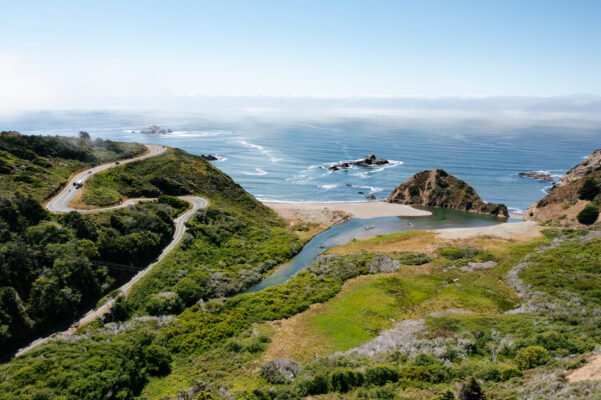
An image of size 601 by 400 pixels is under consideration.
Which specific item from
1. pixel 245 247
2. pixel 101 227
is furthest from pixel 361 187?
pixel 101 227

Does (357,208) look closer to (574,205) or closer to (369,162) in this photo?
(574,205)

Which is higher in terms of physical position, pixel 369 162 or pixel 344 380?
pixel 369 162

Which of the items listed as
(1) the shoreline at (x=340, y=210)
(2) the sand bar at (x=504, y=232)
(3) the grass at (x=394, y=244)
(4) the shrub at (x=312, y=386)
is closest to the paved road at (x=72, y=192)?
(1) the shoreline at (x=340, y=210)

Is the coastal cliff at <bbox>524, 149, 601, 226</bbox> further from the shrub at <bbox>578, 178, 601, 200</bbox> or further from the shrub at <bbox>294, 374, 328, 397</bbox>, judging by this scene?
the shrub at <bbox>294, 374, 328, 397</bbox>

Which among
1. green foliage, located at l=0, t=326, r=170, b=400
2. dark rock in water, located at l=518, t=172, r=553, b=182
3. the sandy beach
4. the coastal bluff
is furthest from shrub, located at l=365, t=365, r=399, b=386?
dark rock in water, located at l=518, t=172, r=553, b=182

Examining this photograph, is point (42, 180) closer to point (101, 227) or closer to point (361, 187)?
point (101, 227)

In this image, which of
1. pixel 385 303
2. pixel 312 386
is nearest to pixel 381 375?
pixel 312 386

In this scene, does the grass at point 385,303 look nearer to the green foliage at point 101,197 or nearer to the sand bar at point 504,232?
the sand bar at point 504,232
